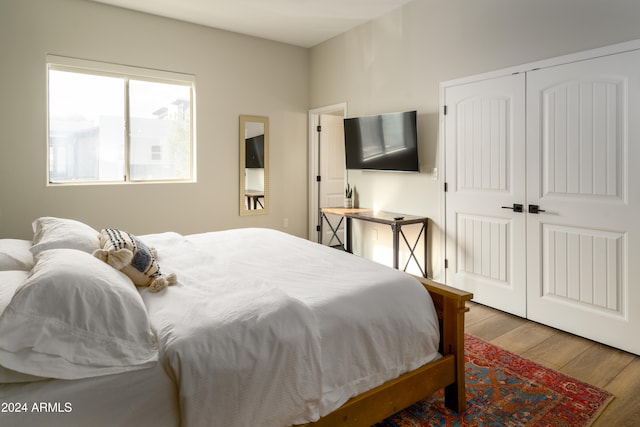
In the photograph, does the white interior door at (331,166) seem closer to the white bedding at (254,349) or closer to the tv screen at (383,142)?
the tv screen at (383,142)

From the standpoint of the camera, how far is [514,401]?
2109mm

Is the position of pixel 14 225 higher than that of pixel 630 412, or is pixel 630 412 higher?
pixel 14 225

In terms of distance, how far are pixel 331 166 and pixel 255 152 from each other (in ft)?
3.94

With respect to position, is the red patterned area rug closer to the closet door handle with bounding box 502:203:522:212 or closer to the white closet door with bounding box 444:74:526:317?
the white closet door with bounding box 444:74:526:317

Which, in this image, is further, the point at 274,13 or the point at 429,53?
the point at 274,13

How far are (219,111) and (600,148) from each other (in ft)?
13.1

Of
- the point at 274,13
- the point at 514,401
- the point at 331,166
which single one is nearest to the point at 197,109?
the point at 274,13

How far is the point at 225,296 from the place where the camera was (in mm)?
1722

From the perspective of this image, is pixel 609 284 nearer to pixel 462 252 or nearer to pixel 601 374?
pixel 601 374

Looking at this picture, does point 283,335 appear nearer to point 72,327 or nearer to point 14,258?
point 72,327

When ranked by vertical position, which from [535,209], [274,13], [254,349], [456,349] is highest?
[274,13]

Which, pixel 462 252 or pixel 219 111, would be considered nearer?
pixel 462 252

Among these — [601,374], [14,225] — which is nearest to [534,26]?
[601,374]

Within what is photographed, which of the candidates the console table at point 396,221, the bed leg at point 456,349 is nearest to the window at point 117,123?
the console table at point 396,221
